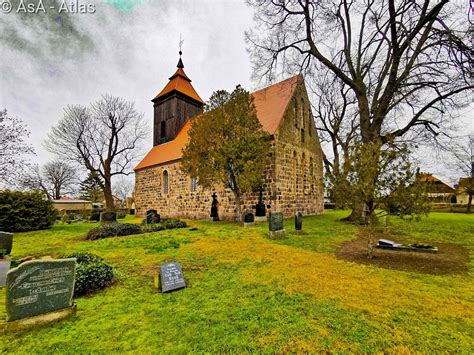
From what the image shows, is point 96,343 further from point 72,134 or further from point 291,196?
point 72,134

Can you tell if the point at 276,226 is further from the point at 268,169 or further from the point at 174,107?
the point at 174,107

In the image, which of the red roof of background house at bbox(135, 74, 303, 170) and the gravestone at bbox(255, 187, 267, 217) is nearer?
the gravestone at bbox(255, 187, 267, 217)

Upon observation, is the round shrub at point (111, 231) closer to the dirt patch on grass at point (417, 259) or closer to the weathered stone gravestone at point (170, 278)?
the weathered stone gravestone at point (170, 278)

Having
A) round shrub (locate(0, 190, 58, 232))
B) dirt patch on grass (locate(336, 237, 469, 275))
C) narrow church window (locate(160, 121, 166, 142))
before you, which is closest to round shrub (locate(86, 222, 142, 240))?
round shrub (locate(0, 190, 58, 232))

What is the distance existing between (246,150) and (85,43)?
33.8 ft

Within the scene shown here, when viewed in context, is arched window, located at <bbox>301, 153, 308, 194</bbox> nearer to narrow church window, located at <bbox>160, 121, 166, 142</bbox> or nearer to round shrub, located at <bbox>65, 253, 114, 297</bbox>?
round shrub, located at <bbox>65, 253, 114, 297</bbox>

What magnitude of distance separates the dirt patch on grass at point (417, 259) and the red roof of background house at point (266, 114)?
929cm

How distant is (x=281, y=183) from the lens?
14617 mm

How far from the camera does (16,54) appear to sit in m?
10.9

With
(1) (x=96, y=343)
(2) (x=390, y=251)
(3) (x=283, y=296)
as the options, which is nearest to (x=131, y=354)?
(1) (x=96, y=343)

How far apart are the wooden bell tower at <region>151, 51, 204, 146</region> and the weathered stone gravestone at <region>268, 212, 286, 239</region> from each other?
18.7 meters

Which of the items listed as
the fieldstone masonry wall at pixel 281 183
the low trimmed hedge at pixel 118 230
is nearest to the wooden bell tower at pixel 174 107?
the fieldstone masonry wall at pixel 281 183

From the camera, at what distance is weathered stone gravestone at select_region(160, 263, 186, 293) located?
424cm

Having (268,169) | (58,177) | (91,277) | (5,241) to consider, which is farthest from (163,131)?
(58,177)
